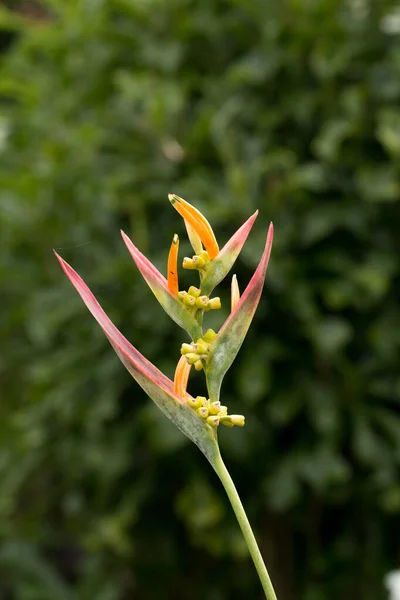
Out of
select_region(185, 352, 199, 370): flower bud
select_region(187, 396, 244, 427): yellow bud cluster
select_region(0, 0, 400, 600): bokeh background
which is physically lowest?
select_region(0, 0, 400, 600): bokeh background

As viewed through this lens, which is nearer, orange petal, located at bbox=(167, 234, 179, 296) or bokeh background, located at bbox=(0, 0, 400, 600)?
orange petal, located at bbox=(167, 234, 179, 296)

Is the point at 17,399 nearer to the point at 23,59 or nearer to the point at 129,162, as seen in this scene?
the point at 129,162

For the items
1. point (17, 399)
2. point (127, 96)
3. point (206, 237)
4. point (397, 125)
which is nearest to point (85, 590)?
point (17, 399)

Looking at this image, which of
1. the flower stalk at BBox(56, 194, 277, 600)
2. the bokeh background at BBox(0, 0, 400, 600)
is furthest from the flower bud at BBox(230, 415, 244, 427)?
the bokeh background at BBox(0, 0, 400, 600)

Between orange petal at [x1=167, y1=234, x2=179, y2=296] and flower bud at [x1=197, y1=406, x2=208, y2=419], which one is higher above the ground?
orange petal at [x1=167, y1=234, x2=179, y2=296]

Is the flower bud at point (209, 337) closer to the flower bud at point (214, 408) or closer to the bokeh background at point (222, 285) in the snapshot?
the flower bud at point (214, 408)

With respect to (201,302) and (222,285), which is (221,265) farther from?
(222,285)

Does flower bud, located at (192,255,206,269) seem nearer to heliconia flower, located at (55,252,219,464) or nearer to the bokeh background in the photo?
heliconia flower, located at (55,252,219,464)
